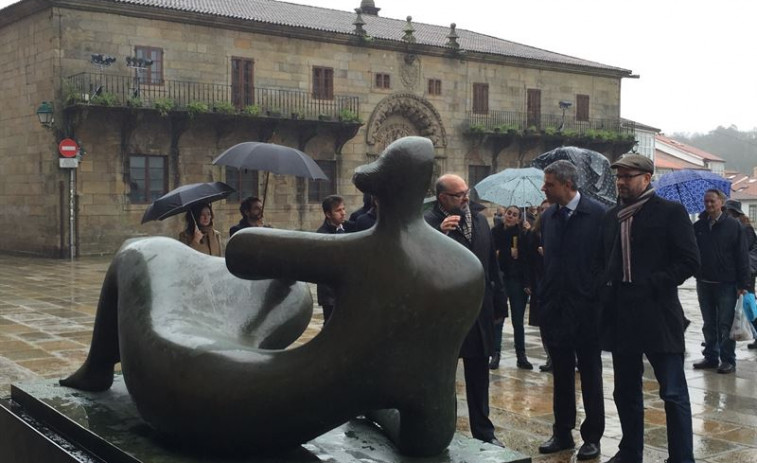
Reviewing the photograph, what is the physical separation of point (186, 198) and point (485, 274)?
2877mm

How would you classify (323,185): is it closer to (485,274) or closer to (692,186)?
(692,186)

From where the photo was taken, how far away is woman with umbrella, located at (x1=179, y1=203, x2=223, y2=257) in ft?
21.6

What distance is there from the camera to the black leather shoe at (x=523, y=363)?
7.79 metres

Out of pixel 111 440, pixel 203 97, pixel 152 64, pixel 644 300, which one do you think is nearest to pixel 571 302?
pixel 644 300

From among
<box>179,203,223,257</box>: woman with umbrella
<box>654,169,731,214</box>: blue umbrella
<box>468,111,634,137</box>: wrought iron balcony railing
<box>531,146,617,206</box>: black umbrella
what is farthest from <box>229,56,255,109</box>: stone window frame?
<box>179,203,223,257</box>: woman with umbrella

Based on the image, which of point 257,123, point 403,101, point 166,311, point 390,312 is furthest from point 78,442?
point 403,101

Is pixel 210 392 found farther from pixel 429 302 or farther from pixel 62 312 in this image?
pixel 62 312

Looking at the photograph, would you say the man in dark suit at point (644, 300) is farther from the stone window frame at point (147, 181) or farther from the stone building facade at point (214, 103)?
the stone window frame at point (147, 181)

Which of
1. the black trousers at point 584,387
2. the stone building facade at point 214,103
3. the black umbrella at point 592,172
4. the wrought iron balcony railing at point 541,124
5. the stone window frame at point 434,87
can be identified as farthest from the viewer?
the wrought iron balcony railing at point 541,124

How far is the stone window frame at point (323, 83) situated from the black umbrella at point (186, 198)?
64.4ft

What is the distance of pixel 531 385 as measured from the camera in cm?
702

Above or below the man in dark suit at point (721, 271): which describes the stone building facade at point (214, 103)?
above

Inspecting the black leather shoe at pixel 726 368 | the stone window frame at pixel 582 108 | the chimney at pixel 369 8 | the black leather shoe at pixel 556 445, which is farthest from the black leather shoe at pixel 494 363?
the chimney at pixel 369 8

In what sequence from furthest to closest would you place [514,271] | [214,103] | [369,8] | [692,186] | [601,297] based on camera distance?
[369,8] < [214,103] < [692,186] < [514,271] < [601,297]
